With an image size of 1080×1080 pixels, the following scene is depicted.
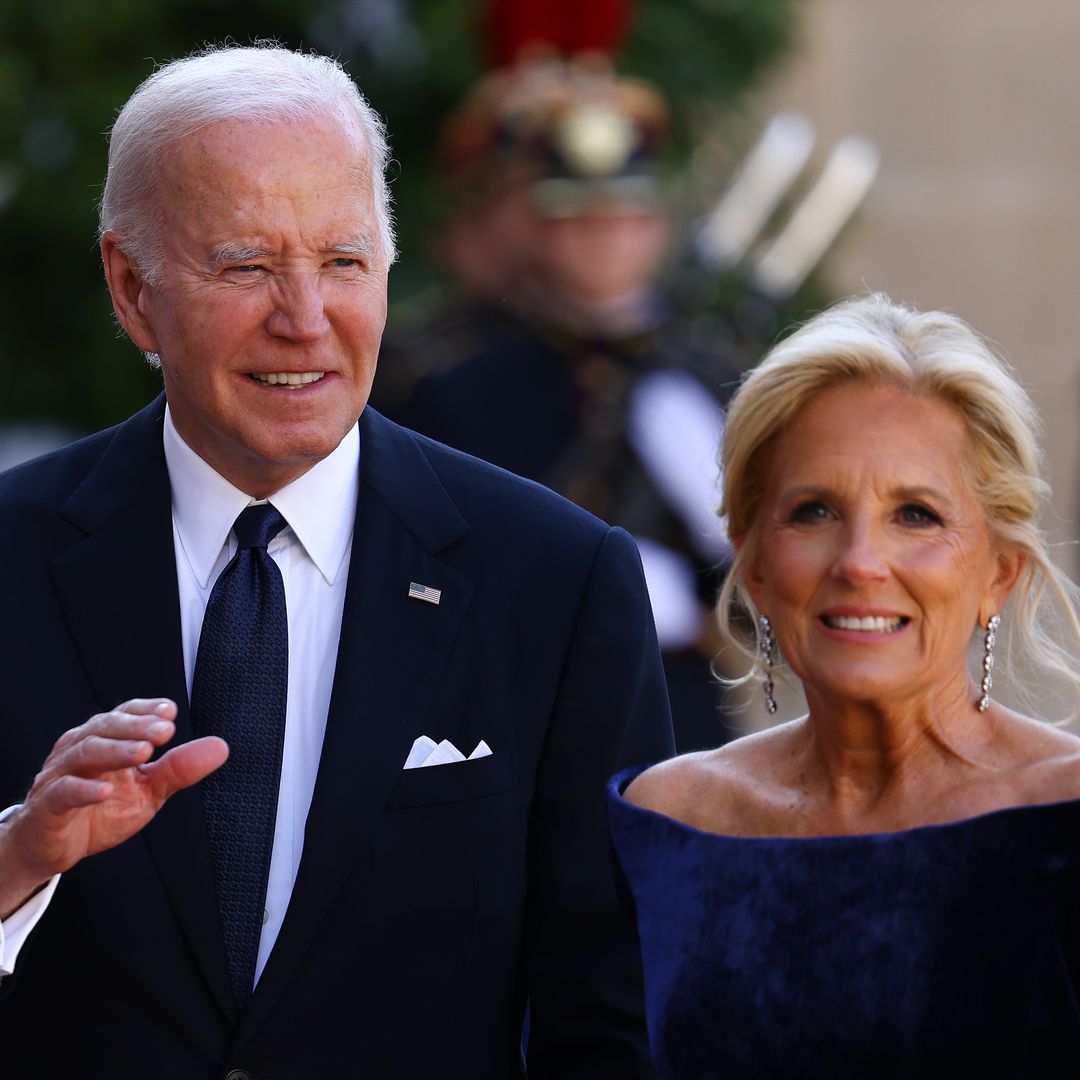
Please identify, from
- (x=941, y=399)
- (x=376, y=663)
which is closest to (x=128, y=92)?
(x=376, y=663)

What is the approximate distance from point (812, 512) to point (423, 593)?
517 mm

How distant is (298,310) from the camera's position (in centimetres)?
318

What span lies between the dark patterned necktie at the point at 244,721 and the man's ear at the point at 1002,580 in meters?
0.90

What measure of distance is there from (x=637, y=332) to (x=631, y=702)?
3.89 meters

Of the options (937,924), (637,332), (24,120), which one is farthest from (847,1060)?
(24,120)

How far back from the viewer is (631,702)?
3324 millimetres

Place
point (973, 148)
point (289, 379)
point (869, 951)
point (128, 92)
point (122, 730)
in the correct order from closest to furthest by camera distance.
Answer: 1. point (122, 730)
2. point (869, 951)
3. point (289, 379)
4. point (128, 92)
5. point (973, 148)

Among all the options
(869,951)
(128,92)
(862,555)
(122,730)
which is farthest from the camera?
(128,92)

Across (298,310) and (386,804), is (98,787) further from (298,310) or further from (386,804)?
(298,310)

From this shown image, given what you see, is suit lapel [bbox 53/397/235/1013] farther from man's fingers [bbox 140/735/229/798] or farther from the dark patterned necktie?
man's fingers [bbox 140/735/229/798]

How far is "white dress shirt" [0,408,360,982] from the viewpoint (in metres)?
3.21

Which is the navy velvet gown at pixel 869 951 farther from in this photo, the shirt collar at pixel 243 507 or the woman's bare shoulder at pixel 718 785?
the shirt collar at pixel 243 507

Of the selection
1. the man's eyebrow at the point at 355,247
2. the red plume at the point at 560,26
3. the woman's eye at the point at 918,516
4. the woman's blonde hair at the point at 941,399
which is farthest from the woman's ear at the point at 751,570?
the red plume at the point at 560,26

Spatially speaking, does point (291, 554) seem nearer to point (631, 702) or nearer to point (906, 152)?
point (631, 702)
